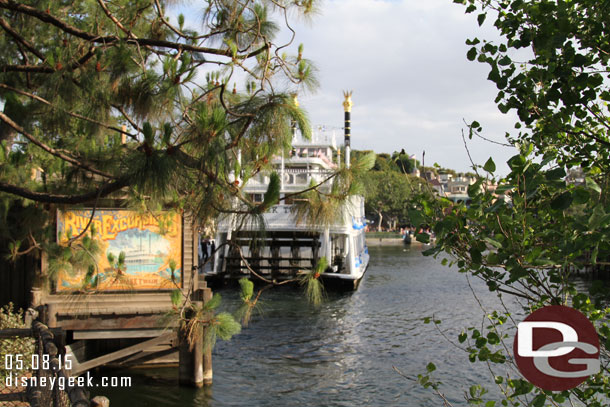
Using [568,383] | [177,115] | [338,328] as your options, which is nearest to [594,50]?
[568,383]

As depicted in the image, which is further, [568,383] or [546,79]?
[546,79]

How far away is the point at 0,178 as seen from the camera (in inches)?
261

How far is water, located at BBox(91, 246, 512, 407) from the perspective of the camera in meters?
10.3

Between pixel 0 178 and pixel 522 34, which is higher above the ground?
pixel 522 34

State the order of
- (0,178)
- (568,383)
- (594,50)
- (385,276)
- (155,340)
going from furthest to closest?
(385,276) < (155,340) < (0,178) < (594,50) < (568,383)

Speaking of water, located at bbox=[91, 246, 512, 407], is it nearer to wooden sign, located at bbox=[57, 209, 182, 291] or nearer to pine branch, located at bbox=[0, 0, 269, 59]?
wooden sign, located at bbox=[57, 209, 182, 291]

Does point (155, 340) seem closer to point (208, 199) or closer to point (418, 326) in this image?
point (208, 199)

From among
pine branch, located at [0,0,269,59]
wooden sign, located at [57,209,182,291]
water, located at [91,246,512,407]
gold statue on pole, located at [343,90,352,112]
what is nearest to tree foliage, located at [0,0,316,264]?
pine branch, located at [0,0,269,59]

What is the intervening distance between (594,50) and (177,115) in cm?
402

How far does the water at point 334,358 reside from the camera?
10273mm

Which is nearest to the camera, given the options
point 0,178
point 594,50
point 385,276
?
point 594,50
